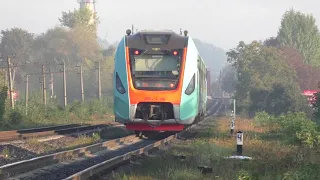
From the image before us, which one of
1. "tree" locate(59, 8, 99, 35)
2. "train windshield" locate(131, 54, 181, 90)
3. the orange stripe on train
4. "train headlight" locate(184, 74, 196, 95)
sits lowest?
the orange stripe on train

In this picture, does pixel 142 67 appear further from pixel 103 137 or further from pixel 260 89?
pixel 260 89

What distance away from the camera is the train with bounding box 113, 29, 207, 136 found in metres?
14.1

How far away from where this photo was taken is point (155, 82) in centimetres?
1429

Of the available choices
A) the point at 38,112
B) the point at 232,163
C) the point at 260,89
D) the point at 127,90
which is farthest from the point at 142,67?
the point at 260,89

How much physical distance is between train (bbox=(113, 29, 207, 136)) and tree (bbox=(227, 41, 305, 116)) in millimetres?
38689

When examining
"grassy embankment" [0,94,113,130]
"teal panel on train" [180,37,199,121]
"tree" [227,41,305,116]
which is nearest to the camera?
"teal panel on train" [180,37,199,121]

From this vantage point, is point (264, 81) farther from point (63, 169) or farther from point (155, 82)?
point (63, 169)

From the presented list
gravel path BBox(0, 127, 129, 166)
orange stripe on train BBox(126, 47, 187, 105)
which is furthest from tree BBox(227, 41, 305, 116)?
orange stripe on train BBox(126, 47, 187, 105)

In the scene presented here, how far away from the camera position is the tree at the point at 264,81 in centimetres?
5212

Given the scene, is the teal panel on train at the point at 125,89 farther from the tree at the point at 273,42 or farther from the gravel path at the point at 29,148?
the tree at the point at 273,42

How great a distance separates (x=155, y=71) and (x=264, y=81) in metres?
48.8

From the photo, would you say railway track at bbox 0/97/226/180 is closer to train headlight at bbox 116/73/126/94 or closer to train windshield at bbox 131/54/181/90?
train headlight at bbox 116/73/126/94

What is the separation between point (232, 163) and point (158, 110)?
14.5 feet

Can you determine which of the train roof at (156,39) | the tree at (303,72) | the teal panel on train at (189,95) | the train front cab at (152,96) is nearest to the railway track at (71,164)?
the train front cab at (152,96)
